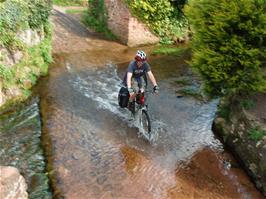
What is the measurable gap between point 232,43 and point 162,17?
11.0 m

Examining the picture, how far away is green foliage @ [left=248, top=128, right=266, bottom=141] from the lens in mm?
8914

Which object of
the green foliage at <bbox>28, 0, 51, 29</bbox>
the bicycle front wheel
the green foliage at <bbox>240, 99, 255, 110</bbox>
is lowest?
the bicycle front wheel

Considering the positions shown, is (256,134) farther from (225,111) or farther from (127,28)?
(127,28)

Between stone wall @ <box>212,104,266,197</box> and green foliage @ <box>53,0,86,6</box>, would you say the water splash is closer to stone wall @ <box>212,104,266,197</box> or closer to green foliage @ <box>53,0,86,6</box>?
stone wall @ <box>212,104,266,197</box>

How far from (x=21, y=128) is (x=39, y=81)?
11.8ft

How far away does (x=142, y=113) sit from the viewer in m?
10.5

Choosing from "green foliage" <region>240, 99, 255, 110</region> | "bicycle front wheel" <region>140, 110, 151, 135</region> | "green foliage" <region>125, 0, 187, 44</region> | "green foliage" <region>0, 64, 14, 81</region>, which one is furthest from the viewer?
"green foliage" <region>125, 0, 187, 44</region>

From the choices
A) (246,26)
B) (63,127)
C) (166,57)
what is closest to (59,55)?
(166,57)

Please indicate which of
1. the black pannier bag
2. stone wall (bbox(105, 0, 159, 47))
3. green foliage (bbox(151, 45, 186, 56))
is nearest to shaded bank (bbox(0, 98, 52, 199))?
the black pannier bag

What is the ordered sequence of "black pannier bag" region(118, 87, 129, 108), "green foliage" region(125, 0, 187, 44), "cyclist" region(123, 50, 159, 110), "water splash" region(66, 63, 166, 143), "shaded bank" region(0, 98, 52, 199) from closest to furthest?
1. "shaded bank" region(0, 98, 52, 199)
2. "cyclist" region(123, 50, 159, 110)
3. "black pannier bag" region(118, 87, 129, 108)
4. "water splash" region(66, 63, 166, 143)
5. "green foliage" region(125, 0, 187, 44)

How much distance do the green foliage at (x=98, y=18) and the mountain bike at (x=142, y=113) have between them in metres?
10.0

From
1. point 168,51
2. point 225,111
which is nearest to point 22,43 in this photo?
point 225,111

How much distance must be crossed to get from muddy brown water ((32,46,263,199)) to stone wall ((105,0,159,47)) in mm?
5177

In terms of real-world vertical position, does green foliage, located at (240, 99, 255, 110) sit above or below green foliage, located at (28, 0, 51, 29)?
below
